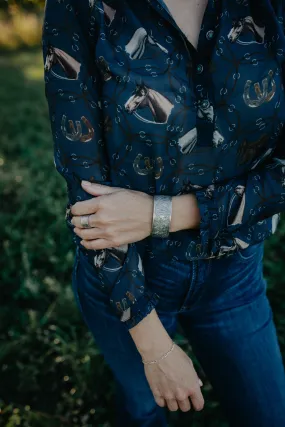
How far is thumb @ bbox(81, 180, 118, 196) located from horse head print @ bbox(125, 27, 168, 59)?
0.36 m

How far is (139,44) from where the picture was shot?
1303mm

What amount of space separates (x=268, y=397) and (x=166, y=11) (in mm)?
1195

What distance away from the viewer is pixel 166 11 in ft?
4.15

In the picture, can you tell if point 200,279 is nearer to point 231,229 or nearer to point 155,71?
point 231,229

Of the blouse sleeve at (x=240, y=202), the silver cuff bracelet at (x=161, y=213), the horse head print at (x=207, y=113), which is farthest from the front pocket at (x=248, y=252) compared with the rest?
the horse head print at (x=207, y=113)

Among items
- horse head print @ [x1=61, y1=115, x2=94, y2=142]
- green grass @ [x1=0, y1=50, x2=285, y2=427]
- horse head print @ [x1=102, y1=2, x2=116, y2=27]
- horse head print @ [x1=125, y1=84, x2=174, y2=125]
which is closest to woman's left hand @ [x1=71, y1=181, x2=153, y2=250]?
horse head print @ [x1=61, y1=115, x2=94, y2=142]

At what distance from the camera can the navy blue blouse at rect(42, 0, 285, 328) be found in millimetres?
1303

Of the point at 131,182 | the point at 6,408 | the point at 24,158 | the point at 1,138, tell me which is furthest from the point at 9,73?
the point at 131,182

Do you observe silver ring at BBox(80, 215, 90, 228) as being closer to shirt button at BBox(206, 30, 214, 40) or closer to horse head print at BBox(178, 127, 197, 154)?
horse head print at BBox(178, 127, 197, 154)

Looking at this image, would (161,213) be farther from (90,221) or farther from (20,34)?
(20,34)

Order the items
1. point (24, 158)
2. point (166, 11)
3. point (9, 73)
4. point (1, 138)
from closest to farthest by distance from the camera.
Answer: point (166, 11) → point (24, 158) → point (1, 138) → point (9, 73)

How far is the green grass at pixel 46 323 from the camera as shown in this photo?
256cm

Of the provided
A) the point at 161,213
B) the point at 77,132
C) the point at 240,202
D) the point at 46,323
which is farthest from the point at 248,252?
the point at 46,323

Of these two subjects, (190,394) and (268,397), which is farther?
(268,397)
